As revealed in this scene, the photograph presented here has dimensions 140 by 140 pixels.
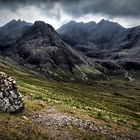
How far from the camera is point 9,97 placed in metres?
41.8

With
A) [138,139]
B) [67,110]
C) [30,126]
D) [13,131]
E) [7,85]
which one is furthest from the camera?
[67,110]

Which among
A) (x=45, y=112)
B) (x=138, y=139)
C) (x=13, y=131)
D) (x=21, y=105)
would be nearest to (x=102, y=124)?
(x=138, y=139)

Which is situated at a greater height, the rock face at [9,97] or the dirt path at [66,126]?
the rock face at [9,97]

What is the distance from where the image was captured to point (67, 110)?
167 feet

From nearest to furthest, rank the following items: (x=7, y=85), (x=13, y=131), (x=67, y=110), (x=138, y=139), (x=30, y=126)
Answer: (x=13, y=131) < (x=30, y=126) < (x=7, y=85) < (x=138, y=139) < (x=67, y=110)

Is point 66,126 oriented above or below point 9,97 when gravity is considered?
below

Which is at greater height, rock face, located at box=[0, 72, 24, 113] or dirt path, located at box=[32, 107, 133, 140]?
rock face, located at box=[0, 72, 24, 113]

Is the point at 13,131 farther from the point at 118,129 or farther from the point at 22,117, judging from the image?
the point at 118,129

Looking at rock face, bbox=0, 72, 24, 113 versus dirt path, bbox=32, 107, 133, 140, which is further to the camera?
rock face, bbox=0, 72, 24, 113

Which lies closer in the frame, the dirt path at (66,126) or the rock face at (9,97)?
the dirt path at (66,126)

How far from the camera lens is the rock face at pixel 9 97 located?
133 feet

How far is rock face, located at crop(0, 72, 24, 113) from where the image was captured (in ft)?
133

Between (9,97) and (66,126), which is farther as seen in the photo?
(66,126)

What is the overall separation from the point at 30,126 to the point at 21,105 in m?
5.03
